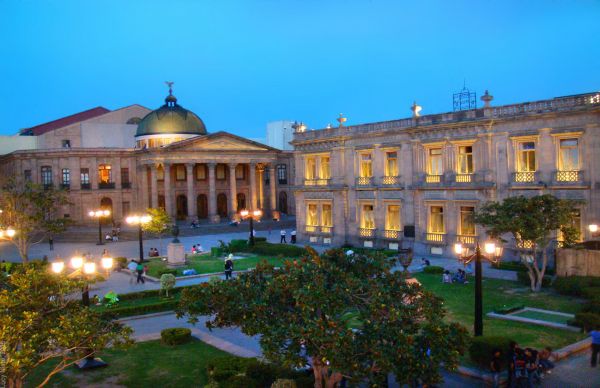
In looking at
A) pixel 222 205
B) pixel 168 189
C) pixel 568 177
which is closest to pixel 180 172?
pixel 168 189

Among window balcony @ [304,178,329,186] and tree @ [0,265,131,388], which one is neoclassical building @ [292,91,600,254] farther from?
tree @ [0,265,131,388]

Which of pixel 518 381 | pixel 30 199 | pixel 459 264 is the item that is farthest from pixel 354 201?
pixel 518 381

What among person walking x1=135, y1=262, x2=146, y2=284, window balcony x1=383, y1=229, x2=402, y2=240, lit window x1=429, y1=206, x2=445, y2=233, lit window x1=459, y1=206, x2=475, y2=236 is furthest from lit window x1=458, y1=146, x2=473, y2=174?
person walking x1=135, y1=262, x2=146, y2=284

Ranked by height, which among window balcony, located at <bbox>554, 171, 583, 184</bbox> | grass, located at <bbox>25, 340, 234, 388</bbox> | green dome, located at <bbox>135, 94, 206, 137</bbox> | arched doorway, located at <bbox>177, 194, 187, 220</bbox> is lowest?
grass, located at <bbox>25, 340, 234, 388</bbox>

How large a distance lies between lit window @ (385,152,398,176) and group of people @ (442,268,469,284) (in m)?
13.2

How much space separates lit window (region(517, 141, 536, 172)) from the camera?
3475 centimetres

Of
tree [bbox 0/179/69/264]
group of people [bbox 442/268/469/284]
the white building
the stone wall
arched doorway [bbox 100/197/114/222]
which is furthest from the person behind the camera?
the white building

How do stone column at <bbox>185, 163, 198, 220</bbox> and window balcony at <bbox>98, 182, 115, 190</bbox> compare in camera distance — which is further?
window balcony at <bbox>98, 182, 115, 190</bbox>

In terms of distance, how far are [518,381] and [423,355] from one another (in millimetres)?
5239

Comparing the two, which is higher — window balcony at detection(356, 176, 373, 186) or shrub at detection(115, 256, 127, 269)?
window balcony at detection(356, 176, 373, 186)

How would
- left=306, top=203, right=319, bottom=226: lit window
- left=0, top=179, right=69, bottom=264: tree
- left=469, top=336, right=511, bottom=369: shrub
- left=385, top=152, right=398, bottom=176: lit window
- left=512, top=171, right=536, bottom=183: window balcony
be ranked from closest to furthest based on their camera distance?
left=469, top=336, right=511, bottom=369: shrub, left=512, top=171, right=536, bottom=183: window balcony, left=0, top=179, right=69, bottom=264: tree, left=385, top=152, right=398, bottom=176: lit window, left=306, top=203, right=319, bottom=226: lit window

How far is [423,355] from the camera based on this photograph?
11.4 meters

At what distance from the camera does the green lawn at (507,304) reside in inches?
770

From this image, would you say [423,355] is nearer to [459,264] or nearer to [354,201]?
[459,264]
